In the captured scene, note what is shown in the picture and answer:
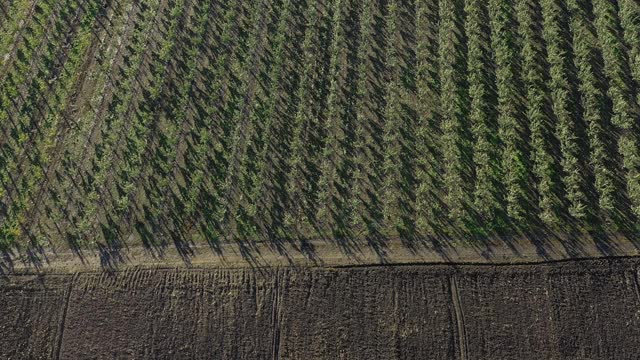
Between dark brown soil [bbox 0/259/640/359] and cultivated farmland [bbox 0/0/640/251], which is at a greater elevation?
cultivated farmland [bbox 0/0/640/251]

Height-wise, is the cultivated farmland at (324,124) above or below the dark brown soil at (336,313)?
above

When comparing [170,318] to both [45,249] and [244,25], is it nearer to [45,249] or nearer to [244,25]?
[45,249]

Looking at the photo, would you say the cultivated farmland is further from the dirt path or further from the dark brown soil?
the dark brown soil

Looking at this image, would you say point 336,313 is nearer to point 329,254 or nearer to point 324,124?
point 329,254

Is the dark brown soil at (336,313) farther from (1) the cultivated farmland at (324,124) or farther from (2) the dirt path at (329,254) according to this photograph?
(1) the cultivated farmland at (324,124)

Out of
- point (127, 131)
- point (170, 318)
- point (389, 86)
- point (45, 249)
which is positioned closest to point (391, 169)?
point (389, 86)

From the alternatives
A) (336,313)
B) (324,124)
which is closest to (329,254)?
(336,313)

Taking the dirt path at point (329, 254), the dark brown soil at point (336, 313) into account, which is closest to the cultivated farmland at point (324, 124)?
the dirt path at point (329, 254)

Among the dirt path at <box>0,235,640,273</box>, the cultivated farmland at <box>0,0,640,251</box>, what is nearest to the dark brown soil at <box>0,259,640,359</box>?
the dirt path at <box>0,235,640,273</box>
